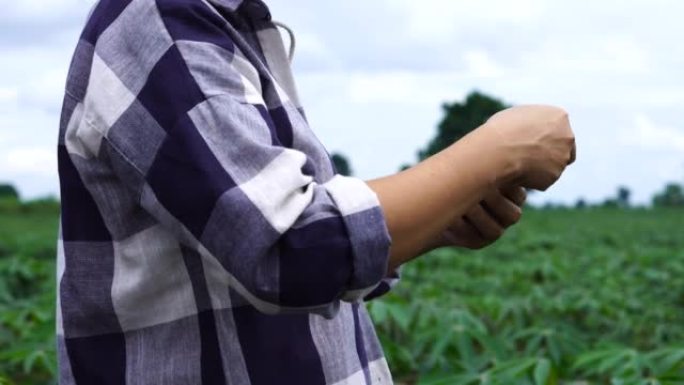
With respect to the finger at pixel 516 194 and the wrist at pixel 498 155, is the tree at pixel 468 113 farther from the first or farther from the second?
the wrist at pixel 498 155

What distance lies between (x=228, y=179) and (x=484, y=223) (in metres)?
0.43

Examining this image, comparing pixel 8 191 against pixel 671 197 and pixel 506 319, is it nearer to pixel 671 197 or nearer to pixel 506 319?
pixel 671 197

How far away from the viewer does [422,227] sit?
133cm

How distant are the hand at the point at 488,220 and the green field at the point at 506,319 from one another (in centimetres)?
101

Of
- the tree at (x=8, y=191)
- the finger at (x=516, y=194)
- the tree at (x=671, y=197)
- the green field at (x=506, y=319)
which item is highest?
the finger at (x=516, y=194)

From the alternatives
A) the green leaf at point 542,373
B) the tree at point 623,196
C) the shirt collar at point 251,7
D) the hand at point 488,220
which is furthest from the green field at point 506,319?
the tree at point 623,196

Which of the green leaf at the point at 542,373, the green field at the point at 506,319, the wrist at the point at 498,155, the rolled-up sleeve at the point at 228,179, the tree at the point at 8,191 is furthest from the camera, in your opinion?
the tree at the point at 8,191

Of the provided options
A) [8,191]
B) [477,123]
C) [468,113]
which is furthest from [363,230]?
[468,113]

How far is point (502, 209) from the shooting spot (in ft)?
5.04

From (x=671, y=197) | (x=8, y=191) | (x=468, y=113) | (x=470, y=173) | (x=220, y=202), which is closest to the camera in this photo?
(x=220, y=202)

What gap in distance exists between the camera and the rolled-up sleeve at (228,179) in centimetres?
123

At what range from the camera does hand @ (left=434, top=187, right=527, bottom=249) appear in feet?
5.00

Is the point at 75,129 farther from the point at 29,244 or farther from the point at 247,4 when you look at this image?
the point at 29,244

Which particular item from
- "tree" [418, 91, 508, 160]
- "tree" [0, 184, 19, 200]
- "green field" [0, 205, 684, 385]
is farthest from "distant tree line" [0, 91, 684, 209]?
"green field" [0, 205, 684, 385]
